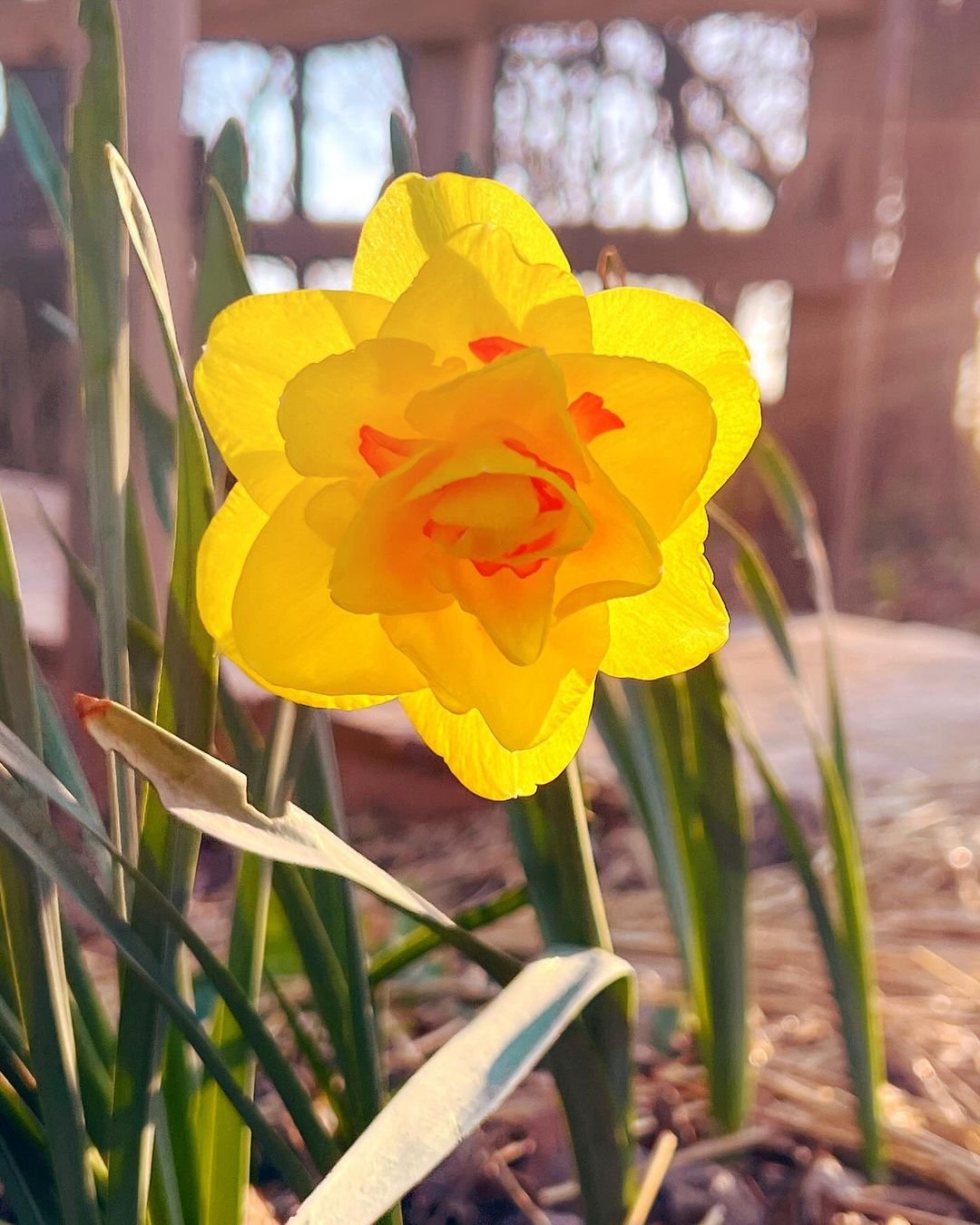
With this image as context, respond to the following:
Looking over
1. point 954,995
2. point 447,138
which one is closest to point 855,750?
point 954,995

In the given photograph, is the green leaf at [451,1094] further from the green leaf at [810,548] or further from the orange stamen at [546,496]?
the green leaf at [810,548]

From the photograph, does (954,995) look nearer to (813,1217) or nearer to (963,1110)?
(963,1110)

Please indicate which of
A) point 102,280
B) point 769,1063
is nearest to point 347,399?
point 102,280

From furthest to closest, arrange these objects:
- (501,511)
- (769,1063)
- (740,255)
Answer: (740,255) < (769,1063) < (501,511)

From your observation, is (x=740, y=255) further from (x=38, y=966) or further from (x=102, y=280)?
(x=38, y=966)

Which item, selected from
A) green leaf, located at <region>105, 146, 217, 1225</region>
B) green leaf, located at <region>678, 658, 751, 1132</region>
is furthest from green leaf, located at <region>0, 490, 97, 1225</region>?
green leaf, located at <region>678, 658, 751, 1132</region>

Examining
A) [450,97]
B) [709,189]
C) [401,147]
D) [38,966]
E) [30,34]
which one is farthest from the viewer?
[709,189]
